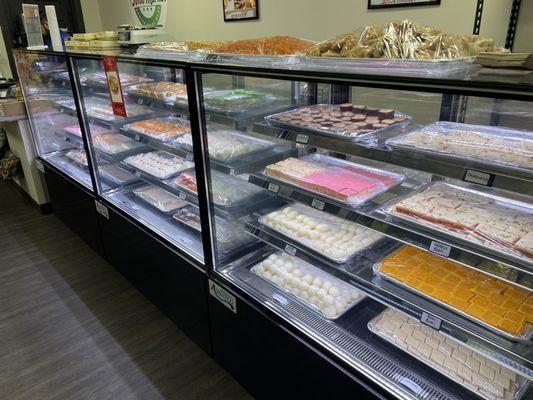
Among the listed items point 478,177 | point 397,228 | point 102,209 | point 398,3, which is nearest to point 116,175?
point 102,209

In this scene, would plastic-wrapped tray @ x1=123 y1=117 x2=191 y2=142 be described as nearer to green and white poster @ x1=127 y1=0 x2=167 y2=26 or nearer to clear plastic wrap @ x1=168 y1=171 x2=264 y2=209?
clear plastic wrap @ x1=168 y1=171 x2=264 y2=209

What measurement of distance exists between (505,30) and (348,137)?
1553 millimetres

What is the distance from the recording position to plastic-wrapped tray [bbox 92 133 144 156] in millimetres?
3413

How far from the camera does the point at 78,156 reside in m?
4.04

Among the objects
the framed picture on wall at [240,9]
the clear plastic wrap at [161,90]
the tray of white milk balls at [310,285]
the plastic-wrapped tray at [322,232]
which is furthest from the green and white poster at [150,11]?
the tray of white milk balls at [310,285]

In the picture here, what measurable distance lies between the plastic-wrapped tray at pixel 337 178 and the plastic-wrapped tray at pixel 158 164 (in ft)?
→ 3.78

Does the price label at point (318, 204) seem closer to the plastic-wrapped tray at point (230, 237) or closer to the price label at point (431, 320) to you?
the price label at point (431, 320)

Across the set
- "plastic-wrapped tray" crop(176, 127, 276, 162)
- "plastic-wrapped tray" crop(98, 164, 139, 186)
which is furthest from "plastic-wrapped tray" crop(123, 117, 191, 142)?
"plastic-wrapped tray" crop(98, 164, 139, 186)

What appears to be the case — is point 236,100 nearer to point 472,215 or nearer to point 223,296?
point 223,296

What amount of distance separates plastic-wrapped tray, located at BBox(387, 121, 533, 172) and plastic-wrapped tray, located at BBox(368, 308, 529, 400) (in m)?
0.71

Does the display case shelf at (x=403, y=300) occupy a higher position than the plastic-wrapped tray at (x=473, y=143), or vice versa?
the plastic-wrapped tray at (x=473, y=143)

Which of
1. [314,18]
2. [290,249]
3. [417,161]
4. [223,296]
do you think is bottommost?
[223,296]

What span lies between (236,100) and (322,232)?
3.01ft

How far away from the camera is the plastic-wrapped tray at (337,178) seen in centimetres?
168
